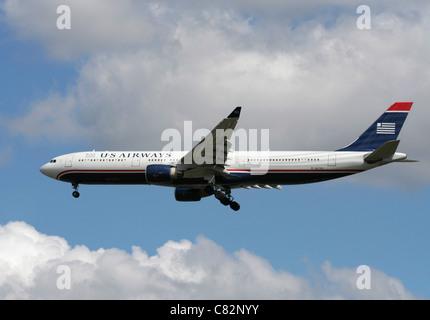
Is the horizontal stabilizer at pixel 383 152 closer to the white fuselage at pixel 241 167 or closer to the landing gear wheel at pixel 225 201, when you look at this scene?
the white fuselage at pixel 241 167

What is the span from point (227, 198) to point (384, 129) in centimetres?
1450

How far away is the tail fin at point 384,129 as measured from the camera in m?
64.5

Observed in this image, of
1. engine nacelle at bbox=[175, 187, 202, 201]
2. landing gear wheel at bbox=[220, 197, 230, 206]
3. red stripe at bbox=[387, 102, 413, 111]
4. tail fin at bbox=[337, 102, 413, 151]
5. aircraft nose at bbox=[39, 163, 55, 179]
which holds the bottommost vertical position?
landing gear wheel at bbox=[220, 197, 230, 206]

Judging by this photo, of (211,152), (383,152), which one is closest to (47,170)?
(211,152)

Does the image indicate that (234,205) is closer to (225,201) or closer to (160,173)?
(225,201)

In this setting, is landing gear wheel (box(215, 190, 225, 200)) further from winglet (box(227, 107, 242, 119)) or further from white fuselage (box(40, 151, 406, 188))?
winglet (box(227, 107, 242, 119))

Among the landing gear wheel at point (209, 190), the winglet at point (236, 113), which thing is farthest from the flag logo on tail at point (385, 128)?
the winglet at point (236, 113)

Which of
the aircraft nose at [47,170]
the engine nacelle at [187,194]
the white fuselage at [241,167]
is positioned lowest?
the engine nacelle at [187,194]

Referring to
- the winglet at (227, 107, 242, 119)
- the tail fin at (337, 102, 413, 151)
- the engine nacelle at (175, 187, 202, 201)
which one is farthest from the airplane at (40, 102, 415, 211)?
the winglet at (227, 107, 242, 119)

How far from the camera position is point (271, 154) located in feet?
209

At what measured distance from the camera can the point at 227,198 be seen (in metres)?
65.4

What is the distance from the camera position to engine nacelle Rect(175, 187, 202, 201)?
68625 mm
